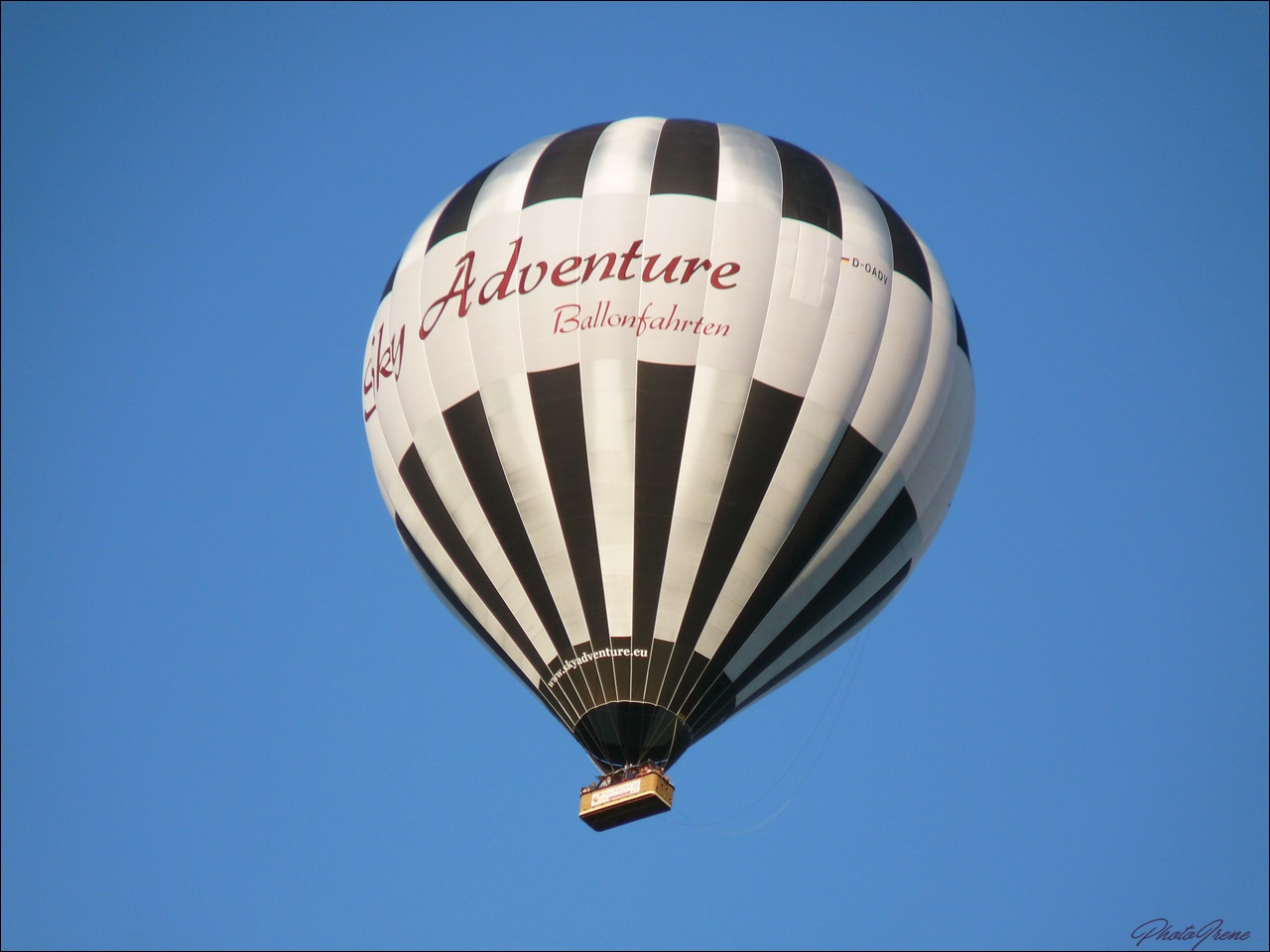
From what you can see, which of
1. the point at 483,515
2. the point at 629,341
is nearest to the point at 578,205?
the point at 629,341

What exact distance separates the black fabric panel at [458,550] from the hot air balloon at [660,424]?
0.12 feet

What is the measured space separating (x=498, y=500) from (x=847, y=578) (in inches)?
142

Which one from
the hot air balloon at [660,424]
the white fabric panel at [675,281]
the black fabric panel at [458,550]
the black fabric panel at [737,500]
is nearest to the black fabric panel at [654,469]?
the hot air balloon at [660,424]

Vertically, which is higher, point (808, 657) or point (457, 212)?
point (457, 212)

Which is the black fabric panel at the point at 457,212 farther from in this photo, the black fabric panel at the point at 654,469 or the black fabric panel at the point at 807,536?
the black fabric panel at the point at 807,536

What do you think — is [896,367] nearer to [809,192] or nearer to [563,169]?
[809,192]

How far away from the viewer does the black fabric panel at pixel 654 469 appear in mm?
19844

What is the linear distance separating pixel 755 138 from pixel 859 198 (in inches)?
51.0

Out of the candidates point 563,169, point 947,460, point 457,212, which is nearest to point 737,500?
point 947,460

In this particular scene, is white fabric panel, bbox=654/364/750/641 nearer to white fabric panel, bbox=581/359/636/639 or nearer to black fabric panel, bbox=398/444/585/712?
white fabric panel, bbox=581/359/636/639

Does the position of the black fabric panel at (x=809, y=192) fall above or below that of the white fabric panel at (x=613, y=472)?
above

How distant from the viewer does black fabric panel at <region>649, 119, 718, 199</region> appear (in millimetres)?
21234

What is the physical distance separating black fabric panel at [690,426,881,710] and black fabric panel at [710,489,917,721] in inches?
16.4

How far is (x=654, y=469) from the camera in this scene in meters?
20.1
